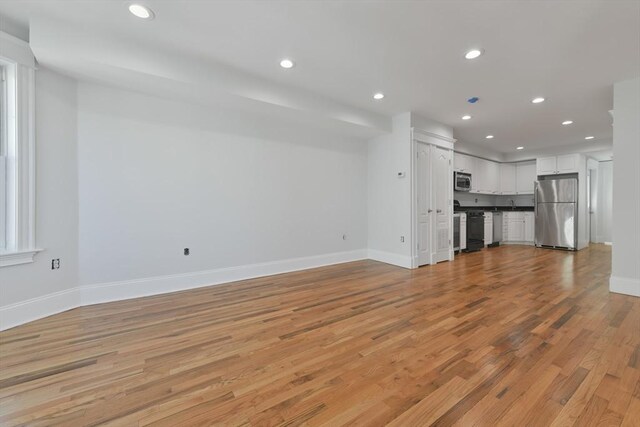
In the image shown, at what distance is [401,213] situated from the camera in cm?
479

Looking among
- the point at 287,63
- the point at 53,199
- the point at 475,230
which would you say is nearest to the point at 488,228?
the point at 475,230

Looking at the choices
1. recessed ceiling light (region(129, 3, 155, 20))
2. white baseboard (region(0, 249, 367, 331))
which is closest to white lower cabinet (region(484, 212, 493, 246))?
white baseboard (region(0, 249, 367, 331))

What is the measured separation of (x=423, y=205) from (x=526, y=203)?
213 inches

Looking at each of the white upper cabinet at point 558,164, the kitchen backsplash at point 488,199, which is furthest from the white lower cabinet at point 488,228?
the white upper cabinet at point 558,164

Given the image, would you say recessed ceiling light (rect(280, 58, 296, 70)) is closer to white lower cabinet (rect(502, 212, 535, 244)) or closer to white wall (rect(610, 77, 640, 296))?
white wall (rect(610, 77, 640, 296))

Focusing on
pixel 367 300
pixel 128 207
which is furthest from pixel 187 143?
pixel 367 300

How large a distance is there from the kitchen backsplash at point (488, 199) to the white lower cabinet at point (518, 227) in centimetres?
73

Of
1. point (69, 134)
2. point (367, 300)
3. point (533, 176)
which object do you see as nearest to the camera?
point (69, 134)

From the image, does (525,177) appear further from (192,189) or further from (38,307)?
(38,307)

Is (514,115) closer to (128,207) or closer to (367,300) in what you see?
(367,300)

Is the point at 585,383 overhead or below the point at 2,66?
below

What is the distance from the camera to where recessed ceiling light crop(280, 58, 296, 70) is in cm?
295

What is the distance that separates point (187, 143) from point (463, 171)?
20.2 ft

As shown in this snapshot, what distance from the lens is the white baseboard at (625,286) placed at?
3.17 metres
